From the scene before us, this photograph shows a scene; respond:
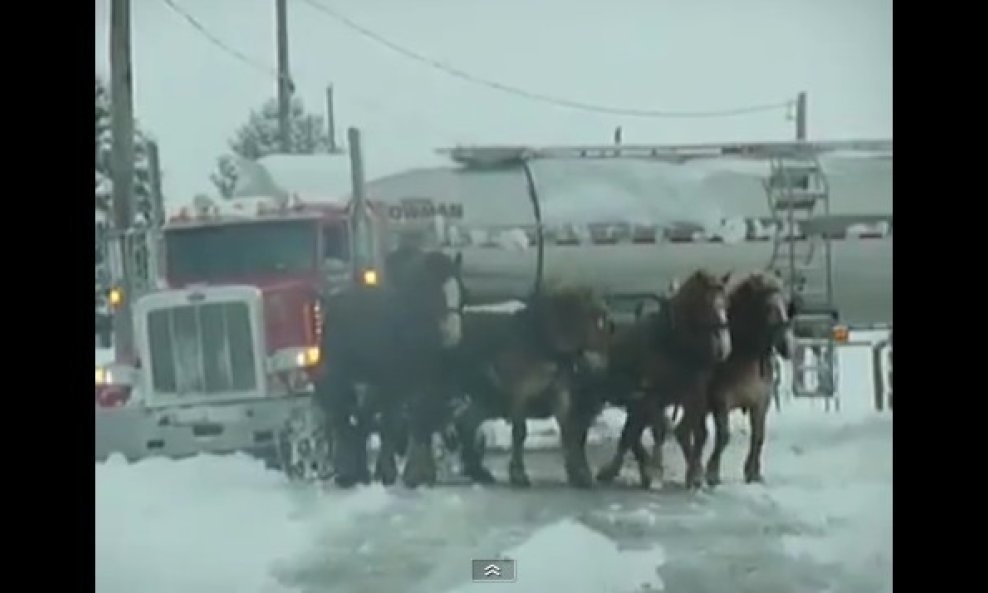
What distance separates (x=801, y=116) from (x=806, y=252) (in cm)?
32

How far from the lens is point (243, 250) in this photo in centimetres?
587

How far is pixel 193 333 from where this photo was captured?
591 cm

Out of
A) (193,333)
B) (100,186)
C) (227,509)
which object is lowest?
(227,509)

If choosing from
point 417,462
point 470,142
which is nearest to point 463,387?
point 417,462

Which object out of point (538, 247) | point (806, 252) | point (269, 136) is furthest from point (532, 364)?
point (269, 136)

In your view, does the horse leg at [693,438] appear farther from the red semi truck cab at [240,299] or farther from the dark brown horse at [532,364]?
the red semi truck cab at [240,299]

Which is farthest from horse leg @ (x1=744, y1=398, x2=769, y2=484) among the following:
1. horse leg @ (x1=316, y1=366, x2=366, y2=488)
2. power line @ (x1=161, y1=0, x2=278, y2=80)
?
power line @ (x1=161, y1=0, x2=278, y2=80)

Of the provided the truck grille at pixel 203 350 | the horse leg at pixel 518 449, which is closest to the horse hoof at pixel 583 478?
the horse leg at pixel 518 449

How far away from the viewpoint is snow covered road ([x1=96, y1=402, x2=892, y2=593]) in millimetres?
5840

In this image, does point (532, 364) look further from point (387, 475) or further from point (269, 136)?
point (269, 136)

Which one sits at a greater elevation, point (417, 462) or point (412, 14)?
point (412, 14)
